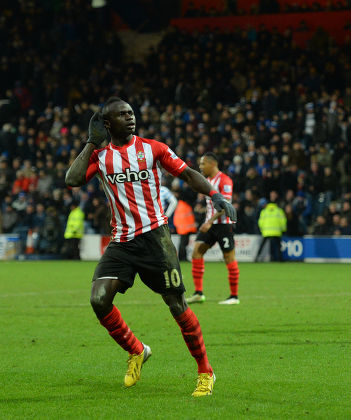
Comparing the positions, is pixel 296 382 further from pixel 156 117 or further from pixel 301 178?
pixel 156 117

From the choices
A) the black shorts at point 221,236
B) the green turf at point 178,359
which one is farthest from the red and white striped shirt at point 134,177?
the black shorts at point 221,236

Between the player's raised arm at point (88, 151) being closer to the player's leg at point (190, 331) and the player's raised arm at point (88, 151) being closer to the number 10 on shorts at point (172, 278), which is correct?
the number 10 on shorts at point (172, 278)

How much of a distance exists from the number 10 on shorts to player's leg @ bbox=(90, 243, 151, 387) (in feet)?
1.00

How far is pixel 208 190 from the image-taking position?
634 centimetres

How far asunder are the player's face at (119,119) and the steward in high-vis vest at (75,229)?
19.7 meters

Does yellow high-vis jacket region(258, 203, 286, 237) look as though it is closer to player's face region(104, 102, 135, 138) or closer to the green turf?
the green turf

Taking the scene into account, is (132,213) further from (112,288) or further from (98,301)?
(98,301)

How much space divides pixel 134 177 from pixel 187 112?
69.6 feet

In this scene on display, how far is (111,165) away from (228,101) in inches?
853

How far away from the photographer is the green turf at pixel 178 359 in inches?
231

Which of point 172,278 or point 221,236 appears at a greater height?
point 172,278

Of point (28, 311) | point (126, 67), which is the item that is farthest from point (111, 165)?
point (126, 67)

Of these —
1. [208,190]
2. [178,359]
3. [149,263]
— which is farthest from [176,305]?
[178,359]

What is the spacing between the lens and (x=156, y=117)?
92.2 ft
